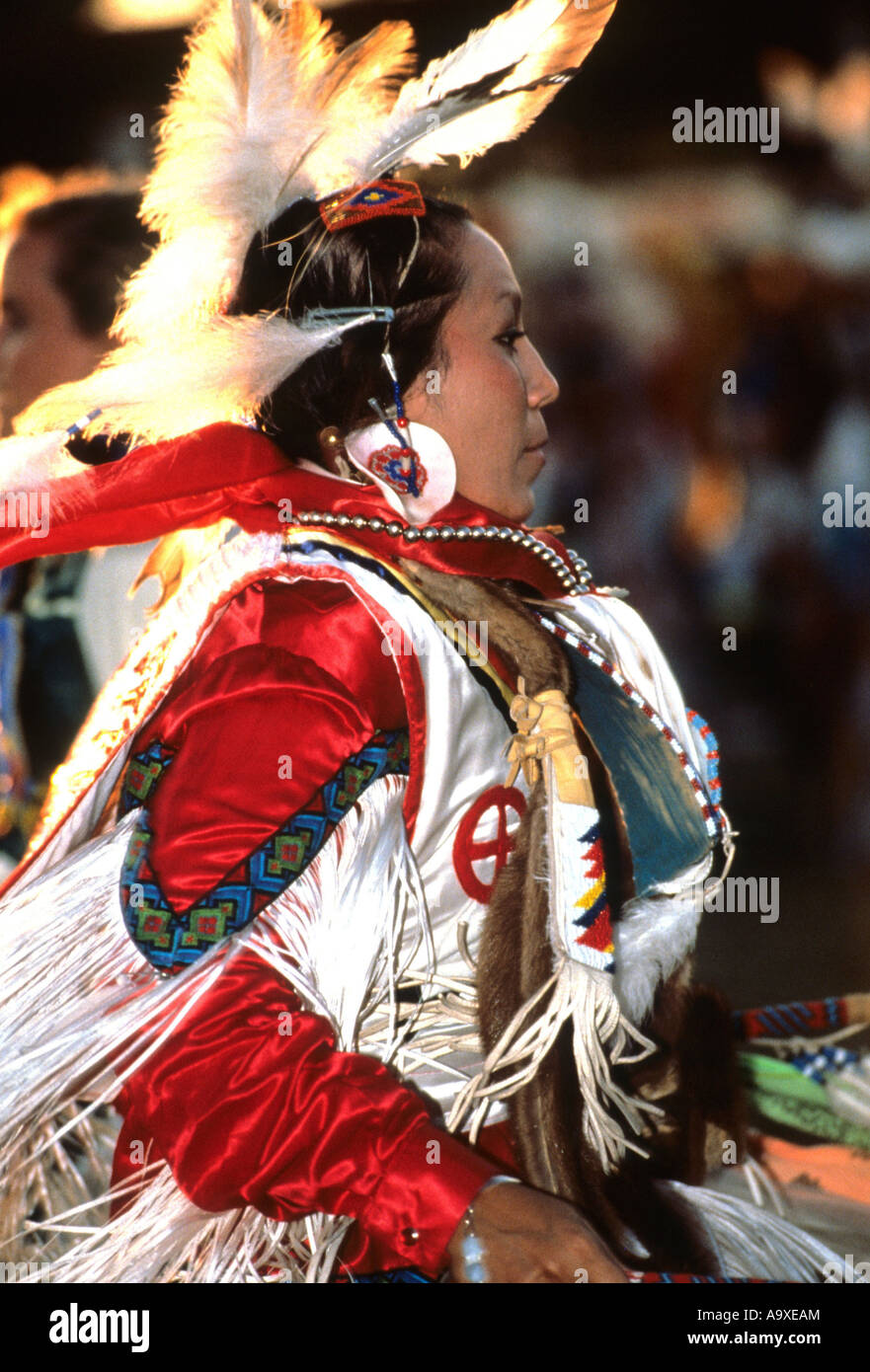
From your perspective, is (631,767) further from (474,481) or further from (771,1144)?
(771,1144)

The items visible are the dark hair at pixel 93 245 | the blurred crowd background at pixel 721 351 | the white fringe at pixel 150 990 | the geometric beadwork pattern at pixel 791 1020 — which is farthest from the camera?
the dark hair at pixel 93 245

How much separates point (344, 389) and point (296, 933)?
1.78ft

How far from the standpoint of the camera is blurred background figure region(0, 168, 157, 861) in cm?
196

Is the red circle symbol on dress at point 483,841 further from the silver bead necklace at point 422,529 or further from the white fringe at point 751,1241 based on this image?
the white fringe at point 751,1241

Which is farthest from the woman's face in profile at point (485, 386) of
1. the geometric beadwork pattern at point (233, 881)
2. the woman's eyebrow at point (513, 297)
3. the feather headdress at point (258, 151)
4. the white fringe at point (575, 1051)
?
the white fringe at point (575, 1051)

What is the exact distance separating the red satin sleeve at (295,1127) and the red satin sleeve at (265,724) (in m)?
0.13

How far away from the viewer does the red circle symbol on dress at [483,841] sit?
1.22 m

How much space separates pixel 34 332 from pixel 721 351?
42.7 inches

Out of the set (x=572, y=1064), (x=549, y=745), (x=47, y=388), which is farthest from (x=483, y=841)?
(x=47, y=388)

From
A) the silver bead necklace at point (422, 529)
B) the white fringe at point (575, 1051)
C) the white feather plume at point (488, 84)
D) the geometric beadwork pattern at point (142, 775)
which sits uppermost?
the white feather plume at point (488, 84)

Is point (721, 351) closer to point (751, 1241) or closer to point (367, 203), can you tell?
point (367, 203)

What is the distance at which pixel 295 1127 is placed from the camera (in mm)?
1018

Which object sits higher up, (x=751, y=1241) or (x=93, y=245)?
(x=93, y=245)

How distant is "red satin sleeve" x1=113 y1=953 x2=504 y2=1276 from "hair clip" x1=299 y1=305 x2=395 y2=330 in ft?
2.08
